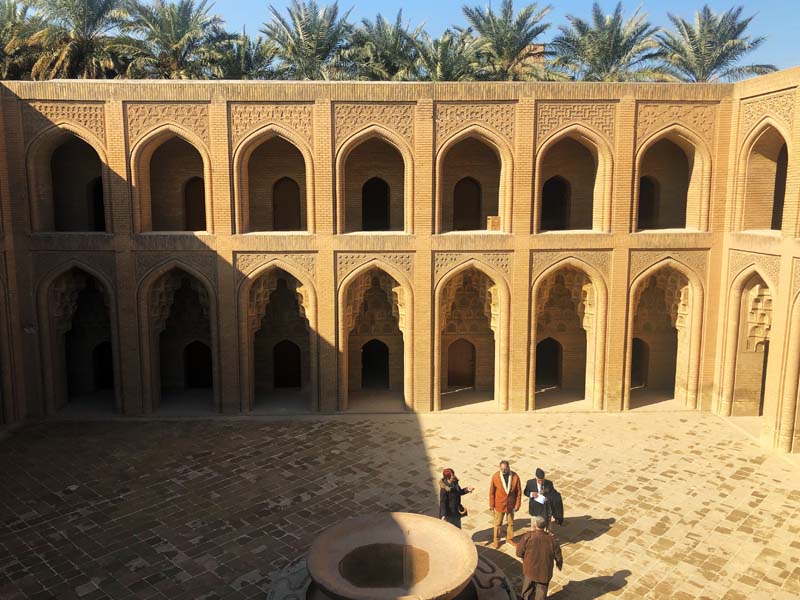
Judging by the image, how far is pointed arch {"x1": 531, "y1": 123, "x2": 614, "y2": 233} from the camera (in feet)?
44.7

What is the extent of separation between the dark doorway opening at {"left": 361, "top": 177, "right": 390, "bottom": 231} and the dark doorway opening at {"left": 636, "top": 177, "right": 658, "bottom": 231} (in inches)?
220

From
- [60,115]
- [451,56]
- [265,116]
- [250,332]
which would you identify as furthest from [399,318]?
[451,56]

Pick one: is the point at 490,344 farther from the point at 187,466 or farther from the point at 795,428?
the point at 187,466

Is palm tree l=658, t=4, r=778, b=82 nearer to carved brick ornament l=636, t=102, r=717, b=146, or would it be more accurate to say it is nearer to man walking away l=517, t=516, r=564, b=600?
carved brick ornament l=636, t=102, r=717, b=146

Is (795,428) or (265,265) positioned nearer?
(795,428)

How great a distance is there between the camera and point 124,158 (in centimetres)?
1338

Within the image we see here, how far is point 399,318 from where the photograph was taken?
14.5 metres

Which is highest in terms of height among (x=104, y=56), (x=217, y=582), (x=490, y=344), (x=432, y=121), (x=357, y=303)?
(x=104, y=56)

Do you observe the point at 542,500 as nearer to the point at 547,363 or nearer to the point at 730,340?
the point at 730,340

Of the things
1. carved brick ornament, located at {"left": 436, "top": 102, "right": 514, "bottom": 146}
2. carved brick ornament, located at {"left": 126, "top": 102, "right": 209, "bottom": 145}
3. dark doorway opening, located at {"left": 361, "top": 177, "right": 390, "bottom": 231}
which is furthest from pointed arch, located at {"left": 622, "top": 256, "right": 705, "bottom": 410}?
carved brick ornament, located at {"left": 126, "top": 102, "right": 209, "bottom": 145}

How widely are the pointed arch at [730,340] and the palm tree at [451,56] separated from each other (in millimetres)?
13305

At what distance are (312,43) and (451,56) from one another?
472 cm

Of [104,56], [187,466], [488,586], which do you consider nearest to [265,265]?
[187,466]

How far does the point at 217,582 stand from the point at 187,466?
3.69 meters
